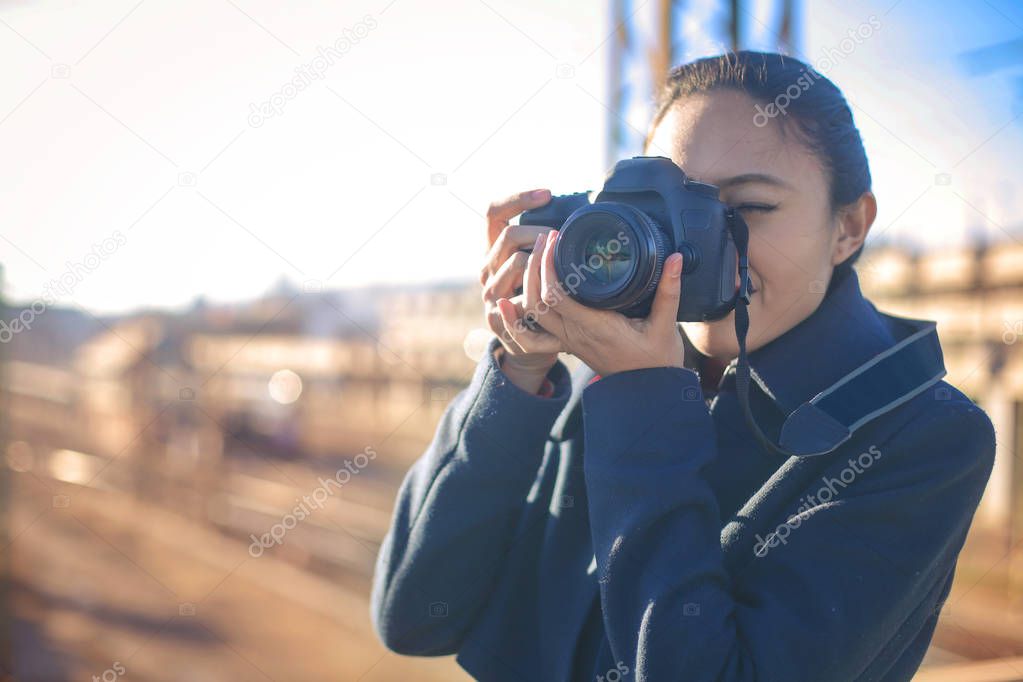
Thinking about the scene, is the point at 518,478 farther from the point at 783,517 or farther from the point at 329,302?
the point at 329,302

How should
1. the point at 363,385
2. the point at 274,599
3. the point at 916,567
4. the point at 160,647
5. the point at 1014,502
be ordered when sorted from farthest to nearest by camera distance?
the point at 363,385
the point at 274,599
the point at 160,647
the point at 1014,502
the point at 916,567

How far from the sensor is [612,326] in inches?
33.9

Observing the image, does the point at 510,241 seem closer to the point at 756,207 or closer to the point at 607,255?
the point at 607,255

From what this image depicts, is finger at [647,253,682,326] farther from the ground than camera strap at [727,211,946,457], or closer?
farther from the ground

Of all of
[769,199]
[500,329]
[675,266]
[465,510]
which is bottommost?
[465,510]

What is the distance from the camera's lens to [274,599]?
10023mm

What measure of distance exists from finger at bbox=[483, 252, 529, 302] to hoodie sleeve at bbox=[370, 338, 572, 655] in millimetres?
61

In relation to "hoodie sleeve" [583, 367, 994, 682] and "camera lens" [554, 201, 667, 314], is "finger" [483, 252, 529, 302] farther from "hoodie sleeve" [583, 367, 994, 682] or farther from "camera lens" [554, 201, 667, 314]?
"hoodie sleeve" [583, 367, 994, 682]

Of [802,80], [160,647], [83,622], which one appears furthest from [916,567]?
[83,622]

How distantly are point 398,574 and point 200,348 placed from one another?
1808cm

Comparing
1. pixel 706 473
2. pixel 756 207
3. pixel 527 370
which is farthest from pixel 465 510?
pixel 756 207

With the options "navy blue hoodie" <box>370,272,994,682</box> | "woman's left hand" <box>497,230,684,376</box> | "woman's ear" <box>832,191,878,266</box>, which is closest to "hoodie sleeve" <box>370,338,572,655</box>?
"navy blue hoodie" <box>370,272,994,682</box>

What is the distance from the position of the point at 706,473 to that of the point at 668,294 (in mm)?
233

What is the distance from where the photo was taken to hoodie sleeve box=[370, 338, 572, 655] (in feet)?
3.23
